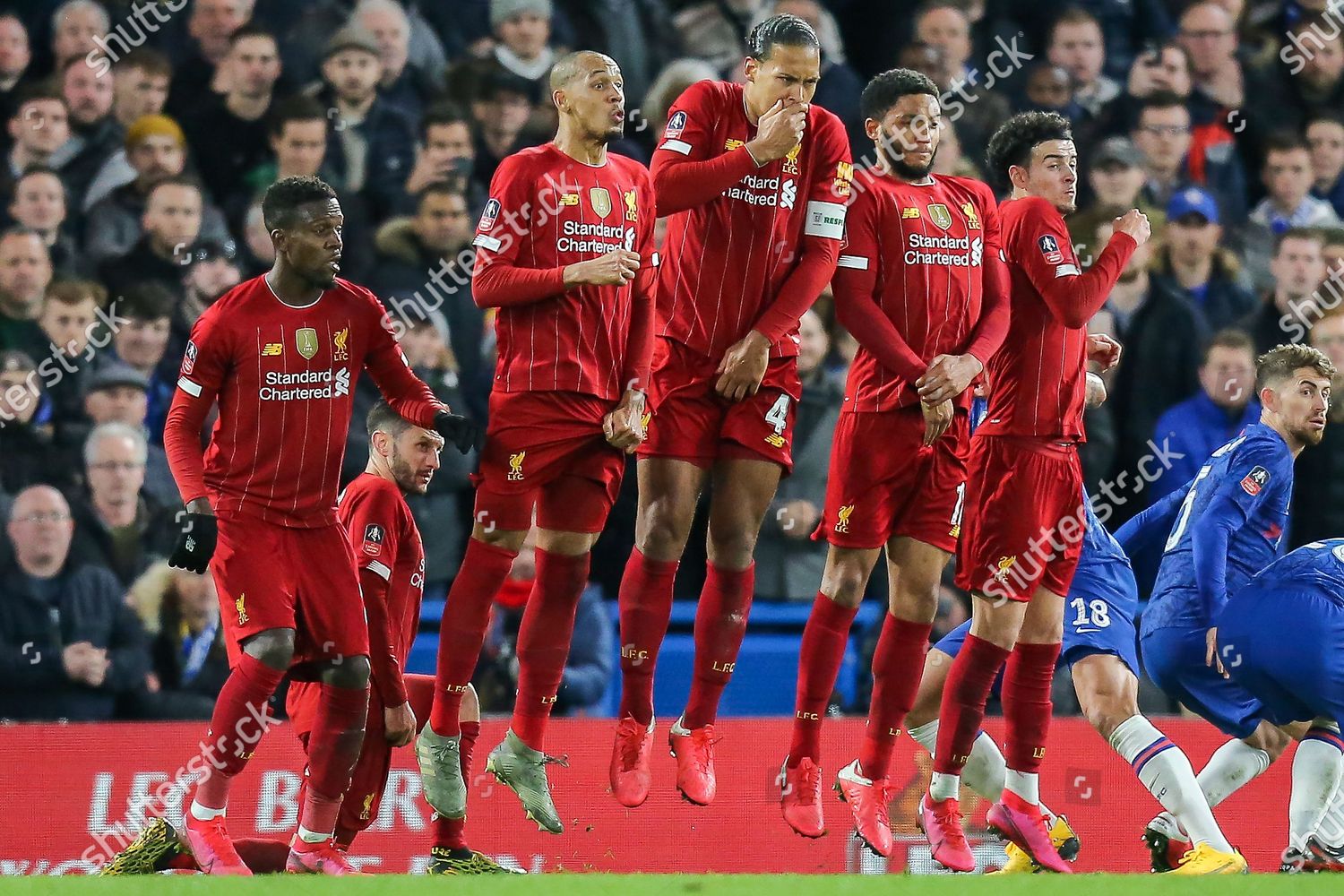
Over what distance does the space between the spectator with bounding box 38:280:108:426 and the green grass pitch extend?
13.9ft

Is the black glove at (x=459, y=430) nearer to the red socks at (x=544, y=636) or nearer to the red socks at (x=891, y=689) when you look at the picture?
the red socks at (x=544, y=636)

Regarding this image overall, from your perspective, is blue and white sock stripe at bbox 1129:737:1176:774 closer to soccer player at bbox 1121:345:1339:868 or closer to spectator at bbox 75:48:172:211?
soccer player at bbox 1121:345:1339:868

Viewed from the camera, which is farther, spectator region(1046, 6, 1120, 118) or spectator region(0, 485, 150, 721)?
spectator region(1046, 6, 1120, 118)

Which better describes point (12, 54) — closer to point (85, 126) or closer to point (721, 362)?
point (85, 126)

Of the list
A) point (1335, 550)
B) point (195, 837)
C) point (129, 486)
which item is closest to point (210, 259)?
point (129, 486)

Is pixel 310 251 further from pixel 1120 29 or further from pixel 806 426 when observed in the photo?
pixel 1120 29

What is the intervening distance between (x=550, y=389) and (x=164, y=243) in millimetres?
4540

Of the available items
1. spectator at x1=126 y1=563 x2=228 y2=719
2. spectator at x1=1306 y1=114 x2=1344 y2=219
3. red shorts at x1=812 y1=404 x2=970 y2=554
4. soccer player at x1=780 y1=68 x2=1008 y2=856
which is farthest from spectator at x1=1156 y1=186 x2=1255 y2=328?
spectator at x1=126 y1=563 x2=228 y2=719

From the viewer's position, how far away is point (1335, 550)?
7250 mm

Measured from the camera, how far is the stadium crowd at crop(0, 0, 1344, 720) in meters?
9.12

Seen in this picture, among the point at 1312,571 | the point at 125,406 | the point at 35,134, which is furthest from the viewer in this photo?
the point at 35,134

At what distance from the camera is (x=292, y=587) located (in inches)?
239

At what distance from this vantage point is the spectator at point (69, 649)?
8.91 meters

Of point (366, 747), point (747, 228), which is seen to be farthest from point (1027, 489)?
point (366, 747)
